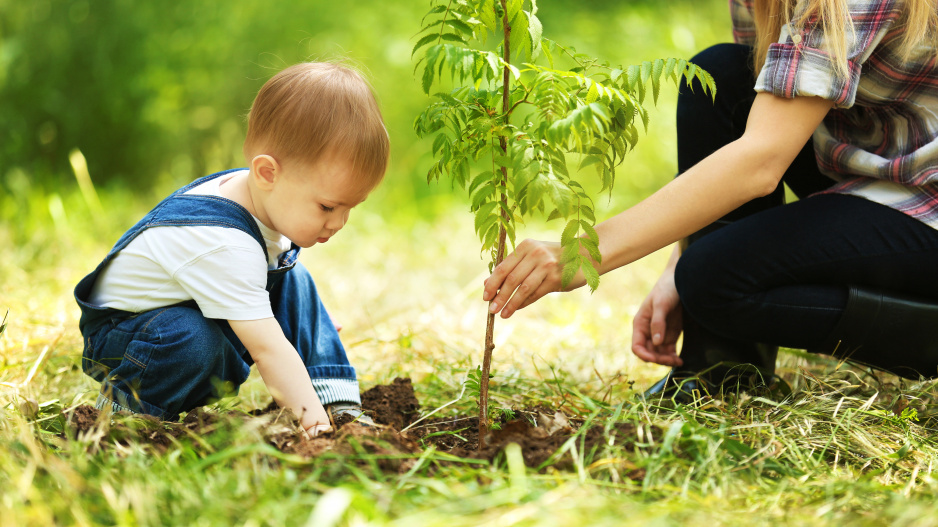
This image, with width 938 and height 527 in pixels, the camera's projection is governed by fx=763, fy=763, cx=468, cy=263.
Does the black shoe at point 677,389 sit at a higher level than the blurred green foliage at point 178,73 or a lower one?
lower

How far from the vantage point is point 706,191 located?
1.55 metres

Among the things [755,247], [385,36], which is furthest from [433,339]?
[385,36]

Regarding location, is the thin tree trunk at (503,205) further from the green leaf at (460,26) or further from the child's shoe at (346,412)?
the child's shoe at (346,412)

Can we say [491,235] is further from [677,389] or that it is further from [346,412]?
[677,389]

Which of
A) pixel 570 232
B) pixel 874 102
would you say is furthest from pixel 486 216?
pixel 874 102

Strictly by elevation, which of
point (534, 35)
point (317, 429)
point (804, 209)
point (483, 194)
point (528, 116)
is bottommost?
point (317, 429)

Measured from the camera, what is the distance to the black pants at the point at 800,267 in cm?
172

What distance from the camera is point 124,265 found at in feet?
5.53

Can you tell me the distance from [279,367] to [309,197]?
366mm

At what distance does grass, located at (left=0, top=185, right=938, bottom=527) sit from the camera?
110 centimetres

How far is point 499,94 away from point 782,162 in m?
0.61

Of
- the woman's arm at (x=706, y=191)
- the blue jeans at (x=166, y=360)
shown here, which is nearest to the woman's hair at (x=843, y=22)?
the woman's arm at (x=706, y=191)

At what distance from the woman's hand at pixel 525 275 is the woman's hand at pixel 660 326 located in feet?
2.09

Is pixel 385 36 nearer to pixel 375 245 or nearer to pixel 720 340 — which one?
pixel 375 245
